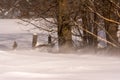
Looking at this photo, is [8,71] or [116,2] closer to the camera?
[8,71]

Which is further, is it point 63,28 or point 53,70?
point 63,28

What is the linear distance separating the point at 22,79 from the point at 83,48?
6856 mm


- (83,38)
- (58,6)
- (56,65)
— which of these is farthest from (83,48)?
(56,65)

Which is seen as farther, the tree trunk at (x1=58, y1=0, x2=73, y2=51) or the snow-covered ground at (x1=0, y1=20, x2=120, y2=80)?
the tree trunk at (x1=58, y1=0, x2=73, y2=51)

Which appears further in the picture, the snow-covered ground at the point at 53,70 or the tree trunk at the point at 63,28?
the tree trunk at the point at 63,28

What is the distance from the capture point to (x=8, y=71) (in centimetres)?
448

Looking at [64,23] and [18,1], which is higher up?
[18,1]

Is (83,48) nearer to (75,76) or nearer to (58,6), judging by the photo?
(58,6)

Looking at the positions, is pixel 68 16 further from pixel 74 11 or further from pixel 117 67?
pixel 117 67

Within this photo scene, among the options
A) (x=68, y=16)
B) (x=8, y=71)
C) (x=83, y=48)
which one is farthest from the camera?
(x=68, y=16)

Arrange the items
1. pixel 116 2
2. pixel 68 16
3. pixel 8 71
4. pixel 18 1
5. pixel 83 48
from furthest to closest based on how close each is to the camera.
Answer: pixel 18 1 → pixel 68 16 → pixel 83 48 → pixel 116 2 → pixel 8 71

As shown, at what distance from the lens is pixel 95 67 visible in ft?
15.7

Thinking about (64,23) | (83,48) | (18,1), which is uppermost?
(18,1)

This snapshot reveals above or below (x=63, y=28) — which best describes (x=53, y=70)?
below
